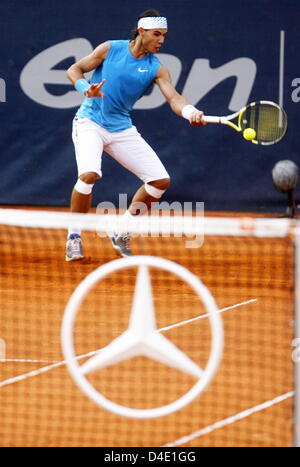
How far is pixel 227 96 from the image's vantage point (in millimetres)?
7984

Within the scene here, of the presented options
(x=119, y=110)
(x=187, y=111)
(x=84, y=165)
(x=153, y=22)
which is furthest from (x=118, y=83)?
(x=187, y=111)

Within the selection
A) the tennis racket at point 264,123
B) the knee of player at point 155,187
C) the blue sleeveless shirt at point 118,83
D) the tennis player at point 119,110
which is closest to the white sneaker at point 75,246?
the tennis player at point 119,110

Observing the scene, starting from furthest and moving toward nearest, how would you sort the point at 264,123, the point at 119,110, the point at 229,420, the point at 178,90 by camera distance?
the point at 178,90, the point at 119,110, the point at 264,123, the point at 229,420

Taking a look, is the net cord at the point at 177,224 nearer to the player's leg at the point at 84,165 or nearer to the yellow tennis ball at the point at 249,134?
the yellow tennis ball at the point at 249,134

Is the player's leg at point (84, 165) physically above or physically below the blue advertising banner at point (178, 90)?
below

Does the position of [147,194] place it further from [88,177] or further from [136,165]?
[88,177]

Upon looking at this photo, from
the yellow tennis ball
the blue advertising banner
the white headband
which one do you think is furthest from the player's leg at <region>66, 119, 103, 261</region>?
the blue advertising banner

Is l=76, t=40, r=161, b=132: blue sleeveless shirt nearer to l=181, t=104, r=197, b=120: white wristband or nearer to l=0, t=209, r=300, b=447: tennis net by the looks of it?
l=181, t=104, r=197, b=120: white wristband

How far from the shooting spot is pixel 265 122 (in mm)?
5688

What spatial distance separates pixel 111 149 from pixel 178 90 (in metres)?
2.10

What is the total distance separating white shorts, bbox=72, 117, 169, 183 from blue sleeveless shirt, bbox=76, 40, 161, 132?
0.17 ft

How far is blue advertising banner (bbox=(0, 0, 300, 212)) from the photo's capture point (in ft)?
26.0

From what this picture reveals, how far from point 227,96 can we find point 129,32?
1010 mm

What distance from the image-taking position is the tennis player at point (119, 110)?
5742 millimetres
